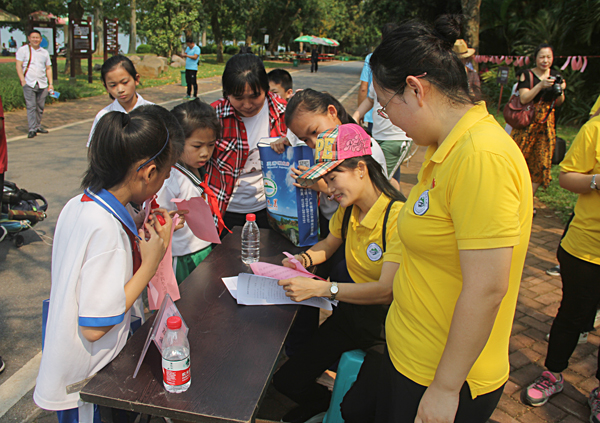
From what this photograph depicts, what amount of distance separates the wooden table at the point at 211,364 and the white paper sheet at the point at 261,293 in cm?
3

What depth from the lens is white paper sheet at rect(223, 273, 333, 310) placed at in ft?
6.73

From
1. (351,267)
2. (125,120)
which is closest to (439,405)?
(351,267)

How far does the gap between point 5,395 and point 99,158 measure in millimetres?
1838

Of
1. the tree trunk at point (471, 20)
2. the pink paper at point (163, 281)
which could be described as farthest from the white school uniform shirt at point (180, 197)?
the tree trunk at point (471, 20)

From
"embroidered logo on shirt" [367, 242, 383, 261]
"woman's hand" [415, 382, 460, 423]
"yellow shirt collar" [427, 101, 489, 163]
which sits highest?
"yellow shirt collar" [427, 101, 489, 163]

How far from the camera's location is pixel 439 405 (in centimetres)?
124

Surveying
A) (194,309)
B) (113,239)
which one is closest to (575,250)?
(194,309)

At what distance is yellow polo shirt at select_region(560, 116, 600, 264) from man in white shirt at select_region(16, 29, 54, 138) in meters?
9.16

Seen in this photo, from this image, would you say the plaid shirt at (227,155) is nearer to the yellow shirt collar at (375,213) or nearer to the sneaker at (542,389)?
the yellow shirt collar at (375,213)

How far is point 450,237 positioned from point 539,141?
5156 millimetres

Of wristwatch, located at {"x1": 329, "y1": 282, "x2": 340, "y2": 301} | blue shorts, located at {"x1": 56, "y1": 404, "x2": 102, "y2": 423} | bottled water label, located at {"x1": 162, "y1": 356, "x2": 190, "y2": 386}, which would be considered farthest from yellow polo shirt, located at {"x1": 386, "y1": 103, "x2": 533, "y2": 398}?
blue shorts, located at {"x1": 56, "y1": 404, "x2": 102, "y2": 423}

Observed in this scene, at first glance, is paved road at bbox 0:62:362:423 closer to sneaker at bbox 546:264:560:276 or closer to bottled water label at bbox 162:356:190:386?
bottled water label at bbox 162:356:190:386

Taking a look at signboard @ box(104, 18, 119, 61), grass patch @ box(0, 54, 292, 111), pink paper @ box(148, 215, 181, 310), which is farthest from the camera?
signboard @ box(104, 18, 119, 61)

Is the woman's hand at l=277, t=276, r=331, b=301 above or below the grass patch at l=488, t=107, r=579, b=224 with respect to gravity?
above
